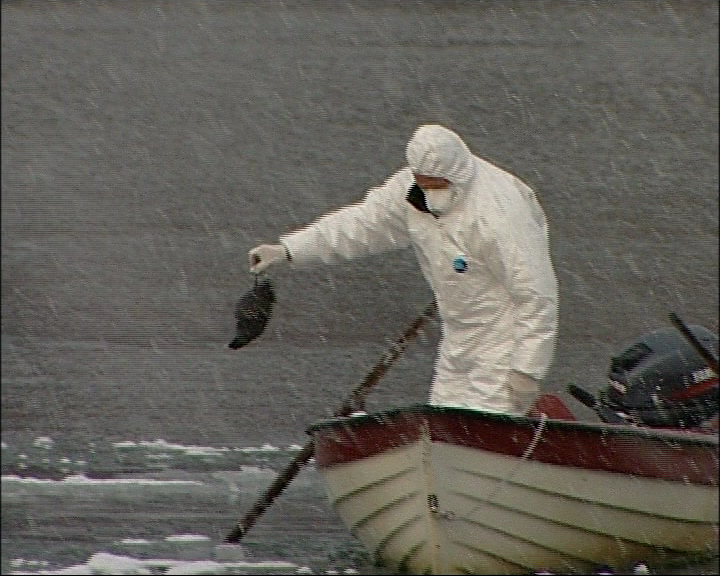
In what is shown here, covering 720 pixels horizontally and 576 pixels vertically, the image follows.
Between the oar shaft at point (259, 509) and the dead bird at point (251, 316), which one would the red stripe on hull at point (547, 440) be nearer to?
the dead bird at point (251, 316)

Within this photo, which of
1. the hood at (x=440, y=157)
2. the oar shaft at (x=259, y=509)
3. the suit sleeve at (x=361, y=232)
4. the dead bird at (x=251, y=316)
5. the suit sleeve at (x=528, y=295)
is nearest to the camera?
the suit sleeve at (x=528, y=295)

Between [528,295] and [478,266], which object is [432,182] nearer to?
[478,266]

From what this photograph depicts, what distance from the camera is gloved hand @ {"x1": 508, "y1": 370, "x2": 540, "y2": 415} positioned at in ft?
20.7

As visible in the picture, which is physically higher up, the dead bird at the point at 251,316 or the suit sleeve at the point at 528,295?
the dead bird at the point at 251,316

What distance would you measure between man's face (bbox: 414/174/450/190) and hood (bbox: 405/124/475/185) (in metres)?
0.03

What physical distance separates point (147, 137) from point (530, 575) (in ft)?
23.8

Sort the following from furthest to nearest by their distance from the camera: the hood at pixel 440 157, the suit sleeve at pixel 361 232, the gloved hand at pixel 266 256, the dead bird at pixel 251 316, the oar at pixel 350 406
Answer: the oar at pixel 350 406
the dead bird at pixel 251 316
the gloved hand at pixel 266 256
the suit sleeve at pixel 361 232
the hood at pixel 440 157

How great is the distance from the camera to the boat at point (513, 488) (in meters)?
6.33

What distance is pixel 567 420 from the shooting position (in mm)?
6750

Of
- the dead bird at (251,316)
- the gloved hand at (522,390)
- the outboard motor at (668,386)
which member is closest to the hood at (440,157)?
the gloved hand at (522,390)

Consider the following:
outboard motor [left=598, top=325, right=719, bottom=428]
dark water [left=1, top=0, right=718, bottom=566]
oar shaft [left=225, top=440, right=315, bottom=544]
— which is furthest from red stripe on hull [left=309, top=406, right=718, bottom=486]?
dark water [left=1, top=0, right=718, bottom=566]

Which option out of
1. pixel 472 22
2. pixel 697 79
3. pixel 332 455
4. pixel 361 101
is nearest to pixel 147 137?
pixel 361 101

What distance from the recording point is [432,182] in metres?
6.46

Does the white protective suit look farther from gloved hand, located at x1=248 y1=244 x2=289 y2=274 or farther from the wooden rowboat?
gloved hand, located at x1=248 y1=244 x2=289 y2=274
